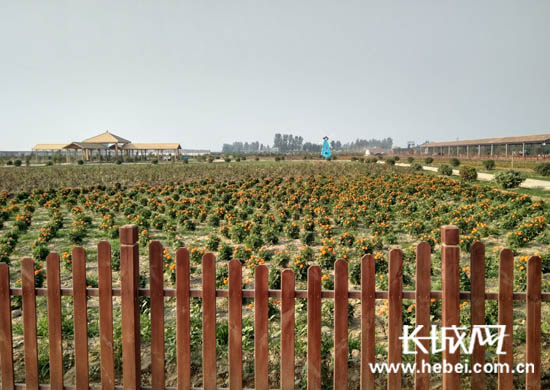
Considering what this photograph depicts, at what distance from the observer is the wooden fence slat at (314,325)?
2.74 meters

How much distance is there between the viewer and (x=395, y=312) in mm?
2752

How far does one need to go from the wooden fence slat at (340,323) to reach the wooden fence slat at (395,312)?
0.31 m

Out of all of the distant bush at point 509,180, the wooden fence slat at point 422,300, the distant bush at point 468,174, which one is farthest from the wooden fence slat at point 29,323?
the distant bush at point 468,174

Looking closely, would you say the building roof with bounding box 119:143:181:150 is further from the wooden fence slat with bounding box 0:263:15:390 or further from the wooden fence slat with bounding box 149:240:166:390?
the wooden fence slat with bounding box 149:240:166:390

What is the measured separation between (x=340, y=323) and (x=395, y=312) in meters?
0.39

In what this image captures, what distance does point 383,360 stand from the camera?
371 centimetres

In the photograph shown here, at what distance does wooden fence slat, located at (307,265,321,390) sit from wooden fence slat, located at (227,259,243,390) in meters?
0.49

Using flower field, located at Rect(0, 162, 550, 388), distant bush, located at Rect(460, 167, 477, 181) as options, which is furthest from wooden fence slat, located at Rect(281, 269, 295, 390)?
distant bush, located at Rect(460, 167, 477, 181)

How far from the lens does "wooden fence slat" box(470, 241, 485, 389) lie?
2684 mm

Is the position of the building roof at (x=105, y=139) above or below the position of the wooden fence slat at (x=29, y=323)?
above

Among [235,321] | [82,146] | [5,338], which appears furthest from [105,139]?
[235,321]

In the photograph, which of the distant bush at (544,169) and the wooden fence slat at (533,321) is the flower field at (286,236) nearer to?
the wooden fence slat at (533,321)

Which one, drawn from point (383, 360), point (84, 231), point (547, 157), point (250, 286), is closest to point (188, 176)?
point (84, 231)

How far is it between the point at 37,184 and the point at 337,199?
19.0m
